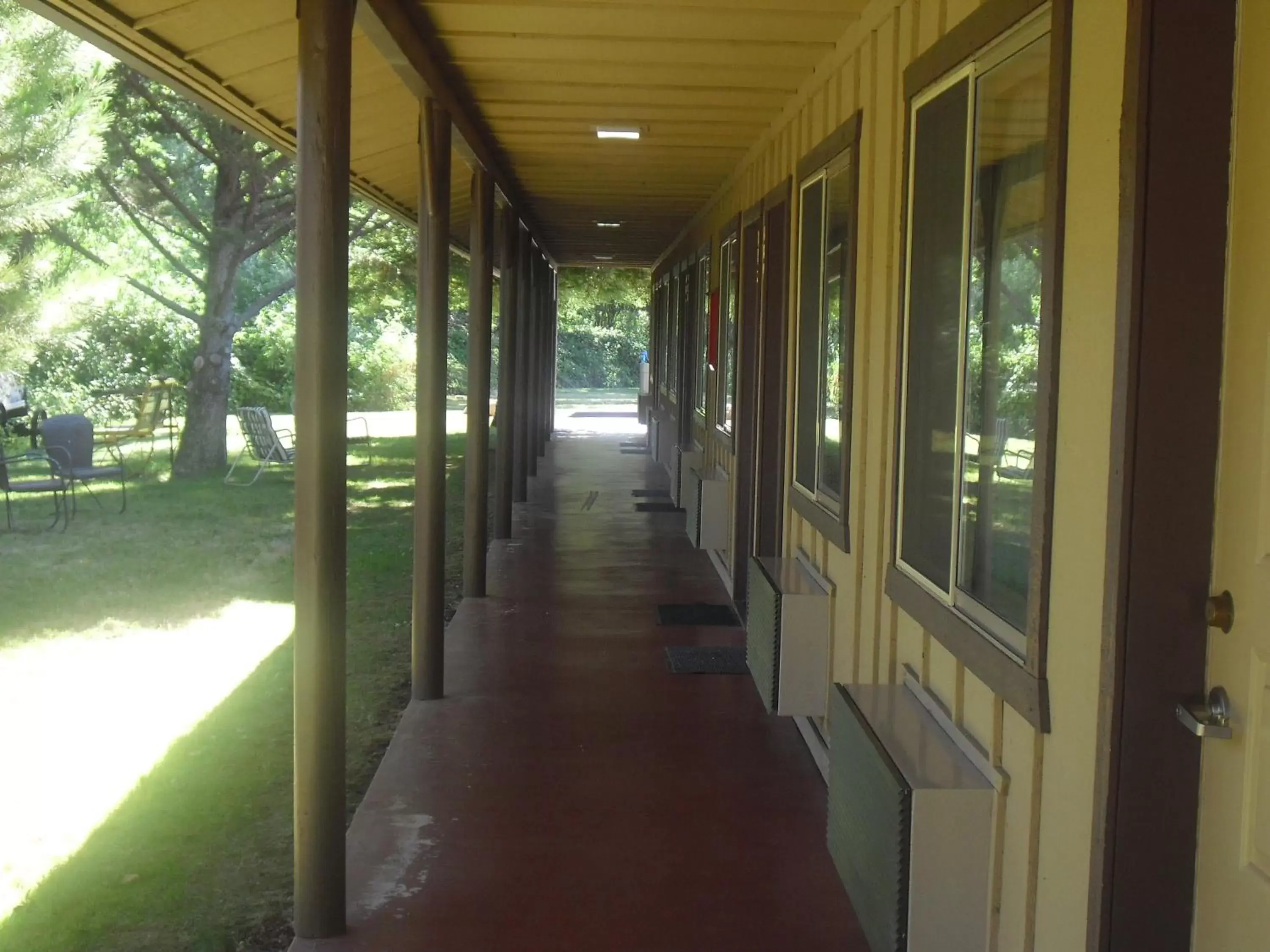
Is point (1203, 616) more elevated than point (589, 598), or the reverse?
point (1203, 616)

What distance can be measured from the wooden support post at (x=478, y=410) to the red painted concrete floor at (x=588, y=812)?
572mm

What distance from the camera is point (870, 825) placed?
9.66 feet

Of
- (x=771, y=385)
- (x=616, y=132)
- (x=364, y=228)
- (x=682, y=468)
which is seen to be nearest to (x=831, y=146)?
(x=771, y=385)

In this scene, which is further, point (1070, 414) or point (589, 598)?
point (589, 598)

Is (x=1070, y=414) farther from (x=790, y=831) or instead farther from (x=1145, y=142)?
(x=790, y=831)

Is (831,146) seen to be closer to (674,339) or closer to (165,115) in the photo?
(674,339)

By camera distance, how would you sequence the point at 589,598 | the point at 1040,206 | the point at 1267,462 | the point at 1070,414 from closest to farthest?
the point at 1267,462 → the point at 1070,414 → the point at 1040,206 → the point at 589,598

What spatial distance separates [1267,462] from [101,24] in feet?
11.2

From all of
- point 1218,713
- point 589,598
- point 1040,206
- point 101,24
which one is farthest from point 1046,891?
point 589,598

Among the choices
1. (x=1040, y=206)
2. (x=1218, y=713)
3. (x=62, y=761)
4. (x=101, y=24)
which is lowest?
(x=62, y=761)

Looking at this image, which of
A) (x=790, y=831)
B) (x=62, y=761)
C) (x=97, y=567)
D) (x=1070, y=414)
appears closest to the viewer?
(x=1070, y=414)

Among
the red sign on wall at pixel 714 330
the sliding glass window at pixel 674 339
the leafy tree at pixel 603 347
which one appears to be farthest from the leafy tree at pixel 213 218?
the leafy tree at pixel 603 347

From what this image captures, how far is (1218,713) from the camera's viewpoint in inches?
85.5

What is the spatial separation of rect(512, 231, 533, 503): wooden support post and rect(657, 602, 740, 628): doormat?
4.56m
